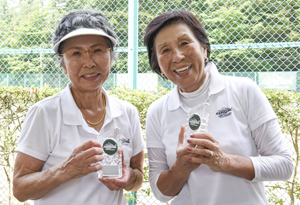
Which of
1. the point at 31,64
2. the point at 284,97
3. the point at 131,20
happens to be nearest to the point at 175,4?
the point at 131,20

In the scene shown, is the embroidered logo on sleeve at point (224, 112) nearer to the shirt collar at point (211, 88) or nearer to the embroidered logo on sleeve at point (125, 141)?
the shirt collar at point (211, 88)

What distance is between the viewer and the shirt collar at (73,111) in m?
2.02

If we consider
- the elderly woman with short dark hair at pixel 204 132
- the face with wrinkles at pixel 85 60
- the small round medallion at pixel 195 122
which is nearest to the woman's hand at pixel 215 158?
the elderly woman with short dark hair at pixel 204 132

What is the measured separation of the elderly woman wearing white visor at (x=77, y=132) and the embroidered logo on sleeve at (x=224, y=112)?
0.60 m

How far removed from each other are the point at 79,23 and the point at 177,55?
641 mm

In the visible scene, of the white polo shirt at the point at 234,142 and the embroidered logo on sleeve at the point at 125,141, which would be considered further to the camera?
the embroidered logo on sleeve at the point at 125,141

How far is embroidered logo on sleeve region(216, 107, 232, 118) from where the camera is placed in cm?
201

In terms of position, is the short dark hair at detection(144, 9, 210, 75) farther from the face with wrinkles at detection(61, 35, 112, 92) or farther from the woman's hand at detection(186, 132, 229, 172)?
the woman's hand at detection(186, 132, 229, 172)

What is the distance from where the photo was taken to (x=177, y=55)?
2.03 meters

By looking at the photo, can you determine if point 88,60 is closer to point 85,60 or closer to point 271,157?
point 85,60

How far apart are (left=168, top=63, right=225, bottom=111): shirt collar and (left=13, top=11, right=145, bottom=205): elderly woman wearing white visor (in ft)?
1.06

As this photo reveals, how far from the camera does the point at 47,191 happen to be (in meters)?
1.87

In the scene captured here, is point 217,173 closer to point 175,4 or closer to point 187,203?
point 187,203

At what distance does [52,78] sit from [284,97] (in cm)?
771
